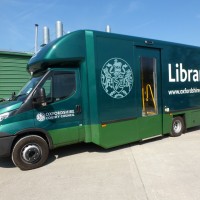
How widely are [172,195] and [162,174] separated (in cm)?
95

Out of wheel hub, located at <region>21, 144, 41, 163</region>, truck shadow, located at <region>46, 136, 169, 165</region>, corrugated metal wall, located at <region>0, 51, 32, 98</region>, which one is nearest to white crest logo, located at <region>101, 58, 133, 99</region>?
truck shadow, located at <region>46, 136, 169, 165</region>

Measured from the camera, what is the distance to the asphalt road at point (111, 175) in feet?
14.2

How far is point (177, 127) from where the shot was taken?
28.4ft

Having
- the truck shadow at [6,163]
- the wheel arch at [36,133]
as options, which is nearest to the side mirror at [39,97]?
the wheel arch at [36,133]

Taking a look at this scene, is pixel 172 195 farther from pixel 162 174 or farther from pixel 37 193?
pixel 37 193

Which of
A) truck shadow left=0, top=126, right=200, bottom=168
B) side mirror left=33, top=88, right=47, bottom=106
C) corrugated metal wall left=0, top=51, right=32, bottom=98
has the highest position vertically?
corrugated metal wall left=0, top=51, right=32, bottom=98

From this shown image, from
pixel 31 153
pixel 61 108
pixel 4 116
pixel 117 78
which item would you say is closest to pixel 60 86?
pixel 61 108

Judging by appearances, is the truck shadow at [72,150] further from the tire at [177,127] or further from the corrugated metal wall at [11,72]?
the corrugated metal wall at [11,72]

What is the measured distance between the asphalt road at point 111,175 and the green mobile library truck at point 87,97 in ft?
1.49

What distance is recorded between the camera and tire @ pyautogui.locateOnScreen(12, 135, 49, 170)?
5.61m

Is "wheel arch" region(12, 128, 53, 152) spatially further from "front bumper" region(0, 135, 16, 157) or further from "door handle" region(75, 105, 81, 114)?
"door handle" region(75, 105, 81, 114)

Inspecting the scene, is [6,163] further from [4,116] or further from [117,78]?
[117,78]

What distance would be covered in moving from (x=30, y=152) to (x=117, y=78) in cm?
285

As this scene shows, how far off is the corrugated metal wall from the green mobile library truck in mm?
4194
